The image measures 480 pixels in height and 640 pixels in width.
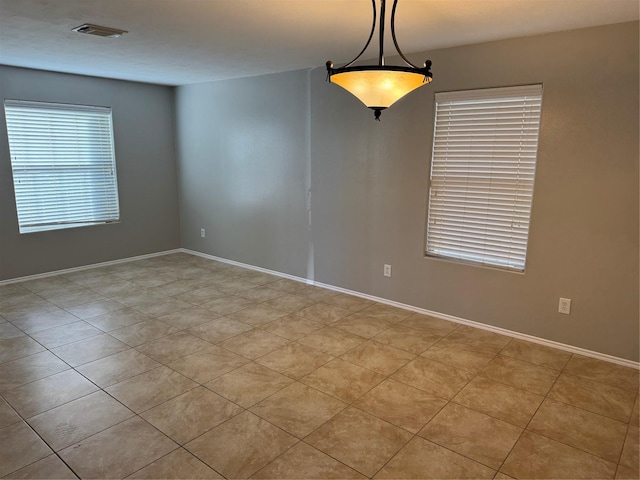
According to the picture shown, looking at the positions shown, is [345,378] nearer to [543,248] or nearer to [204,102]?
[543,248]

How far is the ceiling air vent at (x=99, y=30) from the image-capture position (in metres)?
2.84

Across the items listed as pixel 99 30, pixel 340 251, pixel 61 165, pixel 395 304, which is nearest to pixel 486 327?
pixel 395 304

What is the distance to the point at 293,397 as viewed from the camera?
2.53 meters

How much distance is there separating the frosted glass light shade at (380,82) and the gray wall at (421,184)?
5.05ft

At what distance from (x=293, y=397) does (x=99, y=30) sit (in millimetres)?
2799

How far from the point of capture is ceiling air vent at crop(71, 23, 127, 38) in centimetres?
284

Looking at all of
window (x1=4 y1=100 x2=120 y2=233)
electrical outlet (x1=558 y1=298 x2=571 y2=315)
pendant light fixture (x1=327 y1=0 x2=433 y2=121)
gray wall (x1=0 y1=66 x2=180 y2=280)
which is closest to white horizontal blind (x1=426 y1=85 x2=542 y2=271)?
electrical outlet (x1=558 y1=298 x2=571 y2=315)

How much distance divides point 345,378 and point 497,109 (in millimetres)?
2314

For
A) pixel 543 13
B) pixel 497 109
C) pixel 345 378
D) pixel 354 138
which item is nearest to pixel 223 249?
pixel 354 138

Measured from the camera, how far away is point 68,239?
5.07 meters

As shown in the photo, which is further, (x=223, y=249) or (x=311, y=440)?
(x=223, y=249)

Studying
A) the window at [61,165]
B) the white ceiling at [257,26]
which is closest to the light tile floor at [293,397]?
the window at [61,165]

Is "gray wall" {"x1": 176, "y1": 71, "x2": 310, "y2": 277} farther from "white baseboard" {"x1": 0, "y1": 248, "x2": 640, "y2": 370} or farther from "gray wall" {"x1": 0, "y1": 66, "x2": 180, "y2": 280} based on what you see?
"gray wall" {"x1": 0, "y1": 66, "x2": 180, "y2": 280}

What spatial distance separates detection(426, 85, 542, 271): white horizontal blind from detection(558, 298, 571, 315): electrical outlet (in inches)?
14.4
